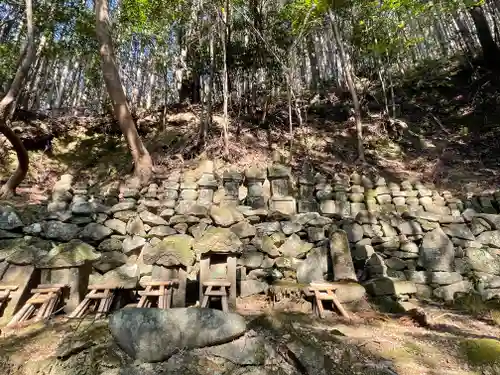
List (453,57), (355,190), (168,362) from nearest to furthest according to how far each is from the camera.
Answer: (168,362) → (355,190) → (453,57)

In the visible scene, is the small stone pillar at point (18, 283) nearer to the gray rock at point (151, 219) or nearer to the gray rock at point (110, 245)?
the gray rock at point (110, 245)

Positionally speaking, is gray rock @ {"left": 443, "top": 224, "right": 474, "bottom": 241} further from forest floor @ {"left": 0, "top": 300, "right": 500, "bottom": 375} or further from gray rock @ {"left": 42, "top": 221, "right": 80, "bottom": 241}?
gray rock @ {"left": 42, "top": 221, "right": 80, "bottom": 241}

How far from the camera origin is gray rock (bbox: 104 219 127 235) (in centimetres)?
489

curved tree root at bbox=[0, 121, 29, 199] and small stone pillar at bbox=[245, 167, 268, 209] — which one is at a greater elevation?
curved tree root at bbox=[0, 121, 29, 199]

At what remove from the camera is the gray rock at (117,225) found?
4891 mm

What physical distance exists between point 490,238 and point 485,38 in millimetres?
9200

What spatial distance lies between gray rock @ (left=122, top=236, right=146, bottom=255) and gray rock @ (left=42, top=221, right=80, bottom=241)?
751 millimetres

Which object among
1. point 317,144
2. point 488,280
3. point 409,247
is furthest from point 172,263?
point 317,144

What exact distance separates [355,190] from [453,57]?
12.6 m

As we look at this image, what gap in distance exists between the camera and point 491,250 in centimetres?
488

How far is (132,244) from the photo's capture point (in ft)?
15.4

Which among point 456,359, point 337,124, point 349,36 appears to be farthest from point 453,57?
point 456,359

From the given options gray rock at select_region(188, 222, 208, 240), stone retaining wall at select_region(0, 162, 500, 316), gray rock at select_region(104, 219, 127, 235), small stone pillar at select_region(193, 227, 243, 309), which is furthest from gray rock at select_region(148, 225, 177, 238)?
small stone pillar at select_region(193, 227, 243, 309)

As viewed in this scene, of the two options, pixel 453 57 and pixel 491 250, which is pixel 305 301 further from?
pixel 453 57
